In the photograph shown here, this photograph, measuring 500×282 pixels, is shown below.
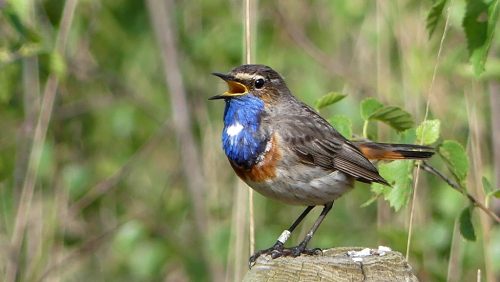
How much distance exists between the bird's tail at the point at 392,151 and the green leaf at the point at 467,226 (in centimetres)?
29

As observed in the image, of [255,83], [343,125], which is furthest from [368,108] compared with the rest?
[255,83]

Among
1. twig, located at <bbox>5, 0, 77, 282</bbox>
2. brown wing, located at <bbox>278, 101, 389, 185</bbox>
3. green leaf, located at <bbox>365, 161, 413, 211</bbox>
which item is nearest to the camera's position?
green leaf, located at <bbox>365, 161, 413, 211</bbox>

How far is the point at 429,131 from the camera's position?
3.63m

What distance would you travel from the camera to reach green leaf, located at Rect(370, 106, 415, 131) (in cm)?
372

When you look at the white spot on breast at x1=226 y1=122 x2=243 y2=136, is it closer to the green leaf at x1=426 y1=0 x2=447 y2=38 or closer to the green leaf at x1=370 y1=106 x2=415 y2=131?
the green leaf at x1=370 y1=106 x2=415 y2=131

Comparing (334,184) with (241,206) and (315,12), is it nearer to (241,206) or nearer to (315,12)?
(241,206)

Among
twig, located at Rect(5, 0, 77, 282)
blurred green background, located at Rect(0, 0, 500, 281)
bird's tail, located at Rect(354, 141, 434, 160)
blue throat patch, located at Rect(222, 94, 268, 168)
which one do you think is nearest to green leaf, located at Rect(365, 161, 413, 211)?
bird's tail, located at Rect(354, 141, 434, 160)

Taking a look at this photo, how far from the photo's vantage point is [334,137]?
4688mm

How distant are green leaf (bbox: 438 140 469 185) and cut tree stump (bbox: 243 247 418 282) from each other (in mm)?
934

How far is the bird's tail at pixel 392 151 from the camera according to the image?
4005mm

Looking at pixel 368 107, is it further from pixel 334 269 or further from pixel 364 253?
pixel 334 269

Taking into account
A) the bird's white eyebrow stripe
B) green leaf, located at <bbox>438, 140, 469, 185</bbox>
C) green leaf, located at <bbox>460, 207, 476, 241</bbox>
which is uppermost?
the bird's white eyebrow stripe

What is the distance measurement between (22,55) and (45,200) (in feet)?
6.65

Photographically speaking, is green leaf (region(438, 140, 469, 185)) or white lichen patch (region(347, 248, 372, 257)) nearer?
white lichen patch (region(347, 248, 372, 257))
